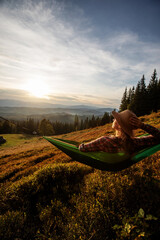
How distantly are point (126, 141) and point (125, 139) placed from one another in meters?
0.07

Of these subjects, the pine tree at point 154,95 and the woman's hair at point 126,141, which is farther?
the pine tree at point 154,95

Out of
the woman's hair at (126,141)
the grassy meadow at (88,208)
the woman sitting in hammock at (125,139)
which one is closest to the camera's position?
the grassy meadow at (88,208)

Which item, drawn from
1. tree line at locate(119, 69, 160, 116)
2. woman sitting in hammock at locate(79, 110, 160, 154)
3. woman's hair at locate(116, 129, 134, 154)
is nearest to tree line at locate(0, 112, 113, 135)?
tree line at locate(119, 69, 160, 116)

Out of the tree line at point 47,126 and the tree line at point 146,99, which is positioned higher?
the tree line at point 146,99

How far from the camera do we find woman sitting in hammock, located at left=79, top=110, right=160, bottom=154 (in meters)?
2.62

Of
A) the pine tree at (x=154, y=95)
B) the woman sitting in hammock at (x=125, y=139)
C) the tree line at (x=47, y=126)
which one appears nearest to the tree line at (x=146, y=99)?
the pine tree at (x=154, y=95)

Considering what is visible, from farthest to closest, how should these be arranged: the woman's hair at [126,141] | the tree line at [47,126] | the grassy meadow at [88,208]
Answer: the tree line at [47,126]
the woman's hair at [126,141]
the grassy meadow at [88,208]

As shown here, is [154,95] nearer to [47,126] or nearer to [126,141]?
[126,141]

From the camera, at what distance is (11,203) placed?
3303mm

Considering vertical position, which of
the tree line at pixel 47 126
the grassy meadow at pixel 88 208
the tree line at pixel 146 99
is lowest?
the tree line at pixel 47 126

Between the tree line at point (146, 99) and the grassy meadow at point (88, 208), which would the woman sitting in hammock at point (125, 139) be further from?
the tree line at point (146, 99)

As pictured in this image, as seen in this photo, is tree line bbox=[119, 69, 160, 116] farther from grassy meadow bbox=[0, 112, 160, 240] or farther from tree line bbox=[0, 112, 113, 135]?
grassy meadow bbox=[0, 112, 160, 240]

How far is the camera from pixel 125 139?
2814mm

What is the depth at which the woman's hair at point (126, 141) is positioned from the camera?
9.10ft
